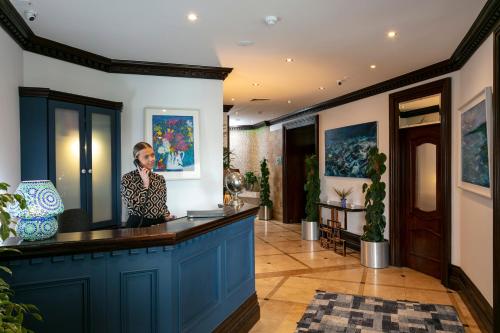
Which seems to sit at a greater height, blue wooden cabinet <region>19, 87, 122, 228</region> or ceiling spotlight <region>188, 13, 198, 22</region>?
ceiling spotlight <region>188, 13, 198, 22</region>

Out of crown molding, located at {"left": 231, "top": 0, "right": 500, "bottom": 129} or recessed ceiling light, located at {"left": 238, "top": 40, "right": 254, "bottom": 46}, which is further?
recessed ceiling light, located at {"left": 238, "top": 40, "right": 254, "bottom": 46}

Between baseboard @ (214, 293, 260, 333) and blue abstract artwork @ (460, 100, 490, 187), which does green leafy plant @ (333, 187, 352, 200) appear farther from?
baseboard @ (214, 293, 260, 333)

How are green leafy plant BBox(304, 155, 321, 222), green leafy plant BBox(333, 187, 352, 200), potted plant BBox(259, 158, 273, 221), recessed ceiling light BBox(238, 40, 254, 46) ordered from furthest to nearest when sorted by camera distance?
potted plant BBox(259, 158, 273, 221) → green leafy plant BBox(304, 155, 321, 222) → green leafy plant BBox(333, 187, 352, 200) → recessed ceiling light BBox(238, 40, 254, 46)

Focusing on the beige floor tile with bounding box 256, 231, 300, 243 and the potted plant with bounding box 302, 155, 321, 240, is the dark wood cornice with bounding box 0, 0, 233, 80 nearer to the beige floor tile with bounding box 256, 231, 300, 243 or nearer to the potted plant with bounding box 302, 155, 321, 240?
the potted plant with bounding box 302, 155, 321, 240

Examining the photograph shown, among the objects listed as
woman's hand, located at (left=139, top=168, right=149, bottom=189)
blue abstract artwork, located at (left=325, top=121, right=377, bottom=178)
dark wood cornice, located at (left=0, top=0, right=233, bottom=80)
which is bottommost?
woman's hand, located at (left=139, top=168, right=149, bottom=189)

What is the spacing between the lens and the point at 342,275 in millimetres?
5477

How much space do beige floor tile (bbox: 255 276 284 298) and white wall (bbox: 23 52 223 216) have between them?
1247mm

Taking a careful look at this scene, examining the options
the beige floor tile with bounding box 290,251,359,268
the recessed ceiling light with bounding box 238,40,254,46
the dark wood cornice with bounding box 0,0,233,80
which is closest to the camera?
the dark wood cornice with bounding box 0,0,233,80

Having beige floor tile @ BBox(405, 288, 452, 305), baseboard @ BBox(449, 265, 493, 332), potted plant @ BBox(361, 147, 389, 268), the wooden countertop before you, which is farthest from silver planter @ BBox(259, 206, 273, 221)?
the wooden countertop

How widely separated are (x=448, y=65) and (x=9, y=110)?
16.3ft

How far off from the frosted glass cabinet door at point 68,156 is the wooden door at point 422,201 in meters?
4.62

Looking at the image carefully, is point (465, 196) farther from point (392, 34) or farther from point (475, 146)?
point (392, 34)

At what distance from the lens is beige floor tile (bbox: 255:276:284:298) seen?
15.4 ft

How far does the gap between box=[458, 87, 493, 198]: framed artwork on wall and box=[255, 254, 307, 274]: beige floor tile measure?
8.98 feet
